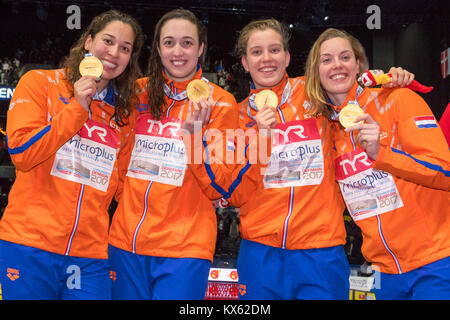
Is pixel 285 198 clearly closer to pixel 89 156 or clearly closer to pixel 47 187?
pixel 89 156

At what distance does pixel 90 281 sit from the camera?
2.27m

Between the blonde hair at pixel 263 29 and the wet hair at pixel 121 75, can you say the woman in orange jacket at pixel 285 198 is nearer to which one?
the blonde hair at pixel 263 29

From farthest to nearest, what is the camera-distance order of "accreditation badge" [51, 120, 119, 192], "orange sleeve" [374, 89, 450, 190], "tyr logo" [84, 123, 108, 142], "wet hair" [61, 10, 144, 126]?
"wet hair" [61, 10, 144, 126]
"tyr logo" [84, 123, 108, 142]
"accreditation badge" [51, 120, 119, 192]
"orange sleeve" [374, 89, 450, 190]

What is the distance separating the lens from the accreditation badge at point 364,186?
226cm

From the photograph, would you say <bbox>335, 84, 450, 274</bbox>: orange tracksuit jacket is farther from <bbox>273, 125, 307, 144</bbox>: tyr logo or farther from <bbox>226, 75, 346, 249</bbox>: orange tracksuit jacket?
<bbox>273, 125, 307, 144</bbox>: tyr logo

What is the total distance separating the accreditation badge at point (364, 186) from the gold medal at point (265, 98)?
0.48 meters

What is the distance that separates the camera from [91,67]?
2342 mm

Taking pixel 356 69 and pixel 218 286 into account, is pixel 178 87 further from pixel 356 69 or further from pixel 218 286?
pixel 218 286

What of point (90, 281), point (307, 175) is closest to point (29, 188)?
point (90, 281)

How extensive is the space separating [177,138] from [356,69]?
1114 millimetres

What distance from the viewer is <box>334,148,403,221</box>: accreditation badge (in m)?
2.26

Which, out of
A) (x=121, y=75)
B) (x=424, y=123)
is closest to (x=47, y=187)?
(x=121, y=75)

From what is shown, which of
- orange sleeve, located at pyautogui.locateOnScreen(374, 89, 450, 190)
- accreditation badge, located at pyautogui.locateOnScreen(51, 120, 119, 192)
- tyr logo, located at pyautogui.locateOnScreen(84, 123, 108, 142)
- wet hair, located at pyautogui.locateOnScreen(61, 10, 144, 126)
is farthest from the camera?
wet hair, located at pyautogui.locateOnScreen(61, 10, 144, 126)

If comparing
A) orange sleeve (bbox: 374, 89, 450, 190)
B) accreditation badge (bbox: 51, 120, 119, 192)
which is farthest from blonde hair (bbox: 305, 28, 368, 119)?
accreditation badge (bbox: 51, 120, 119, 192)
